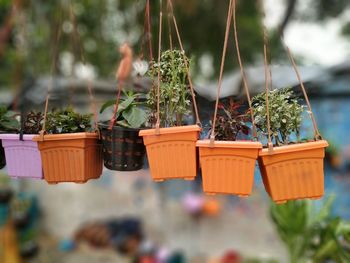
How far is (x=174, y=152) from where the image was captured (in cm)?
138

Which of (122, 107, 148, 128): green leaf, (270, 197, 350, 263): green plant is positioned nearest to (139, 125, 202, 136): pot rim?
(122, 107, 148, 128): green leaf

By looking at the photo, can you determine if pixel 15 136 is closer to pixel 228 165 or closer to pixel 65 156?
pixel 65 156

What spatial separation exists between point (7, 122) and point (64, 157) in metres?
0.33

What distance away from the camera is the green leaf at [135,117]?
150 cm

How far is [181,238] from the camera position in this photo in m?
6.45

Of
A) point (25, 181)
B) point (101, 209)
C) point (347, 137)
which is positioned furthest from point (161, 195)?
point (347, 137)

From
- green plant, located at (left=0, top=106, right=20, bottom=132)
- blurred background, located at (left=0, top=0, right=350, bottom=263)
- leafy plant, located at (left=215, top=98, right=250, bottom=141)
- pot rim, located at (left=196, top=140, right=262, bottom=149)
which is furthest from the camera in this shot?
blurred background, located at (left=0, top=0, right=350, bottom=263)

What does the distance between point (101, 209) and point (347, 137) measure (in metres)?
3.85

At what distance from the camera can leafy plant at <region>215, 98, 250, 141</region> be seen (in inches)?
A: 55.8

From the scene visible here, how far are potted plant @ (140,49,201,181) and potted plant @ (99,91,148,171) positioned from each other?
6cm

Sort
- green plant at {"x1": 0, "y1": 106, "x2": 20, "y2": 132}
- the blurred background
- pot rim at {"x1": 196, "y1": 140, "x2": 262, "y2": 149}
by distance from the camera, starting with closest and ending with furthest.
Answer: pot rim at {"x1": 196, "y1": 140, "x2": 262, "y2": 149} → green plant at {"x1": 0, "y1": 106, "x2": 20, "y2": 132} → the blurred background

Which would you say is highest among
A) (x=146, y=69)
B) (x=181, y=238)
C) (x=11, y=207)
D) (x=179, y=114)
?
(x=146, y=69)

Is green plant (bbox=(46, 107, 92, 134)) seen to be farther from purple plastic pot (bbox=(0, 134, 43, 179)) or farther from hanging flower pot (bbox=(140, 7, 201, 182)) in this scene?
hanging flower pot (bbox=(140, 7, 201, 182))

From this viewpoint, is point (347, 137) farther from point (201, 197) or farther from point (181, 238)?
point (181, 238)
